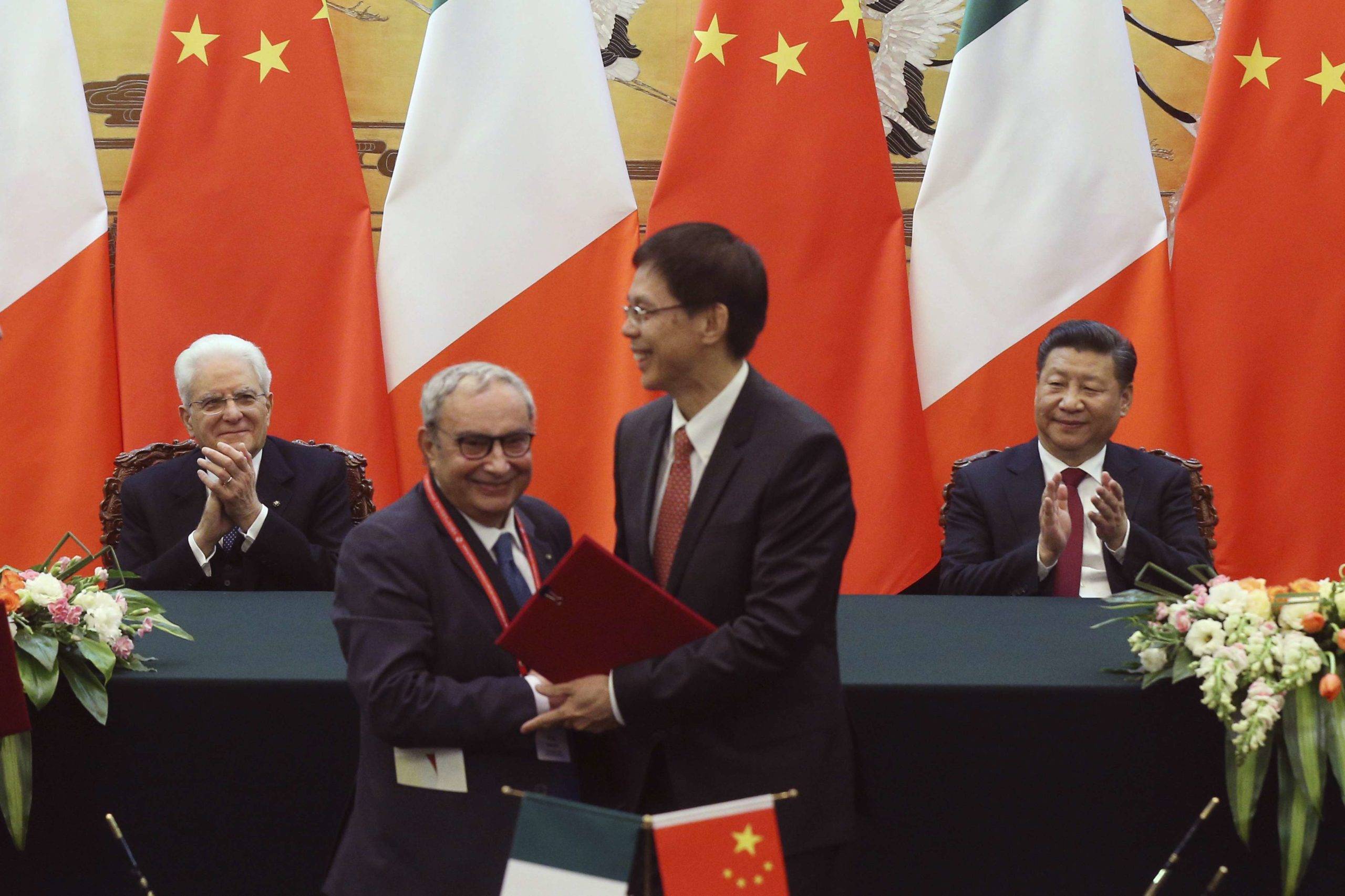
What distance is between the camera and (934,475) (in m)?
4.08

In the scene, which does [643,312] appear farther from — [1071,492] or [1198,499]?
[1198,499]

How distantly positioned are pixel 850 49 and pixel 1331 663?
2.52m

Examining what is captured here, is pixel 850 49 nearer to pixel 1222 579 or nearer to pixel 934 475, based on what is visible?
pixel 934 475

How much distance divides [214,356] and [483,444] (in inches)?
68.1

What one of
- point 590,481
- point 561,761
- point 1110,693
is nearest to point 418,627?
point 561,761

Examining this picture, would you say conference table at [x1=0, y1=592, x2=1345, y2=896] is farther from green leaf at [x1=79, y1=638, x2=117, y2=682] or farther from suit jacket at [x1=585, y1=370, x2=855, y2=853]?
suit jacket at [x1=585, y1=370, x2=855, y2=853]

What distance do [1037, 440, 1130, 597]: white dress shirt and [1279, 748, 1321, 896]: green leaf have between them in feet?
3.43

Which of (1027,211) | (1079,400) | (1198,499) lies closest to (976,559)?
(1079,400)

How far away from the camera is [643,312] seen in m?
1.83

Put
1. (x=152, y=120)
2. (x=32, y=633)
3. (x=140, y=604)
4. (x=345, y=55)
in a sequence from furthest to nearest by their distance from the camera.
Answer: (x=345, y=55), (x=152, y=120), (x=140, y=604), (x=32, y=633)

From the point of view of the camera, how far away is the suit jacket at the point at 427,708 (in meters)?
1.74

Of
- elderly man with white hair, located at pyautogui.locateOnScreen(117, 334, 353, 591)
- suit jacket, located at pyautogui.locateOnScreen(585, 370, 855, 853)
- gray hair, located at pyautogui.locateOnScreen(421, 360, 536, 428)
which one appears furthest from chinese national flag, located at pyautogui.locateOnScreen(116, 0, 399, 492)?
suit jacket, located at pyautogui.locateOnScreen(585, 370, 855, 853)

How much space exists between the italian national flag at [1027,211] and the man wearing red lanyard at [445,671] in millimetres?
2394

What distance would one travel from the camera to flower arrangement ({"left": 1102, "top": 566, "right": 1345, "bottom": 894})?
2.00 metres
